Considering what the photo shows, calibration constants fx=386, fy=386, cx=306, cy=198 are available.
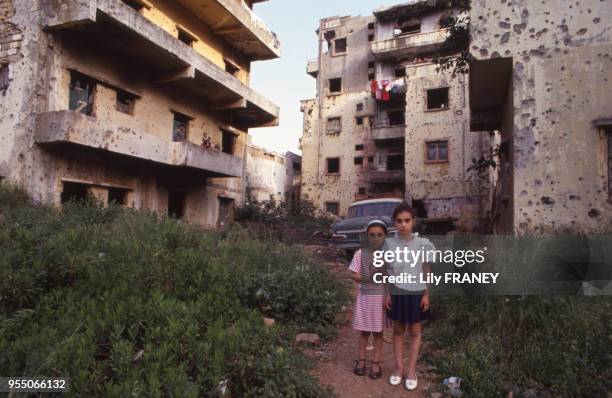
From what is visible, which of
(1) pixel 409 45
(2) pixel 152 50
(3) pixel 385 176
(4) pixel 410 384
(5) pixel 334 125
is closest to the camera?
(4) pixel 410 384

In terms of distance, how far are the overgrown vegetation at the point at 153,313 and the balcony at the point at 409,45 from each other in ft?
74.7

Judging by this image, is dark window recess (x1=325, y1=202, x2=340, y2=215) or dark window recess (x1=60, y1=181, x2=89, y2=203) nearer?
dark window recess (x1=60, y1=181, x2=89, y2=203)

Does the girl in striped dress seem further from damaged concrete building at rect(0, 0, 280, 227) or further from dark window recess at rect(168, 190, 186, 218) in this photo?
dark window recess at rect(168, 190, 186, 218)

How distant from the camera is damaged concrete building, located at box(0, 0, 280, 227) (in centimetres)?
893

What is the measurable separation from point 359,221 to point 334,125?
1634 centimetres

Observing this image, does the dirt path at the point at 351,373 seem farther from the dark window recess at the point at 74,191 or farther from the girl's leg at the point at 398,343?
the dark window recess at the point at 74,191

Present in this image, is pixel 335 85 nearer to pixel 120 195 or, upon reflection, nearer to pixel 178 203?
pixel 178 203

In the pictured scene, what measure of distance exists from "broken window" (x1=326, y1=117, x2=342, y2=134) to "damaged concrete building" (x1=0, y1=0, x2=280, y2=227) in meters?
10.1

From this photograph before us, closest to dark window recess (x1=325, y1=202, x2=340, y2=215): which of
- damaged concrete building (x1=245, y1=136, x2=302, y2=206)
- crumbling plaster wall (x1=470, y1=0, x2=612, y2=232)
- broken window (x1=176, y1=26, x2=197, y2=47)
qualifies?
damaged concrete building (x1=245, y1=136, x2=302, y2=206)

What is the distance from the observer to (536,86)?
650 centimetres

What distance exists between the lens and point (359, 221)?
34.3 ft

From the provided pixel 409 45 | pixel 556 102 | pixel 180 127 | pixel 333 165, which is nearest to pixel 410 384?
pixel 556 102

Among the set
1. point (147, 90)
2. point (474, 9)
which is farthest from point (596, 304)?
point (147, 90)

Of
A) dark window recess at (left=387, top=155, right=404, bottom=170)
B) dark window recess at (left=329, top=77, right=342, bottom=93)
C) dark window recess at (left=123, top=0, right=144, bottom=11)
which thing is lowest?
dark window recess at (left=387, top=155, right=404, bottom=170)
